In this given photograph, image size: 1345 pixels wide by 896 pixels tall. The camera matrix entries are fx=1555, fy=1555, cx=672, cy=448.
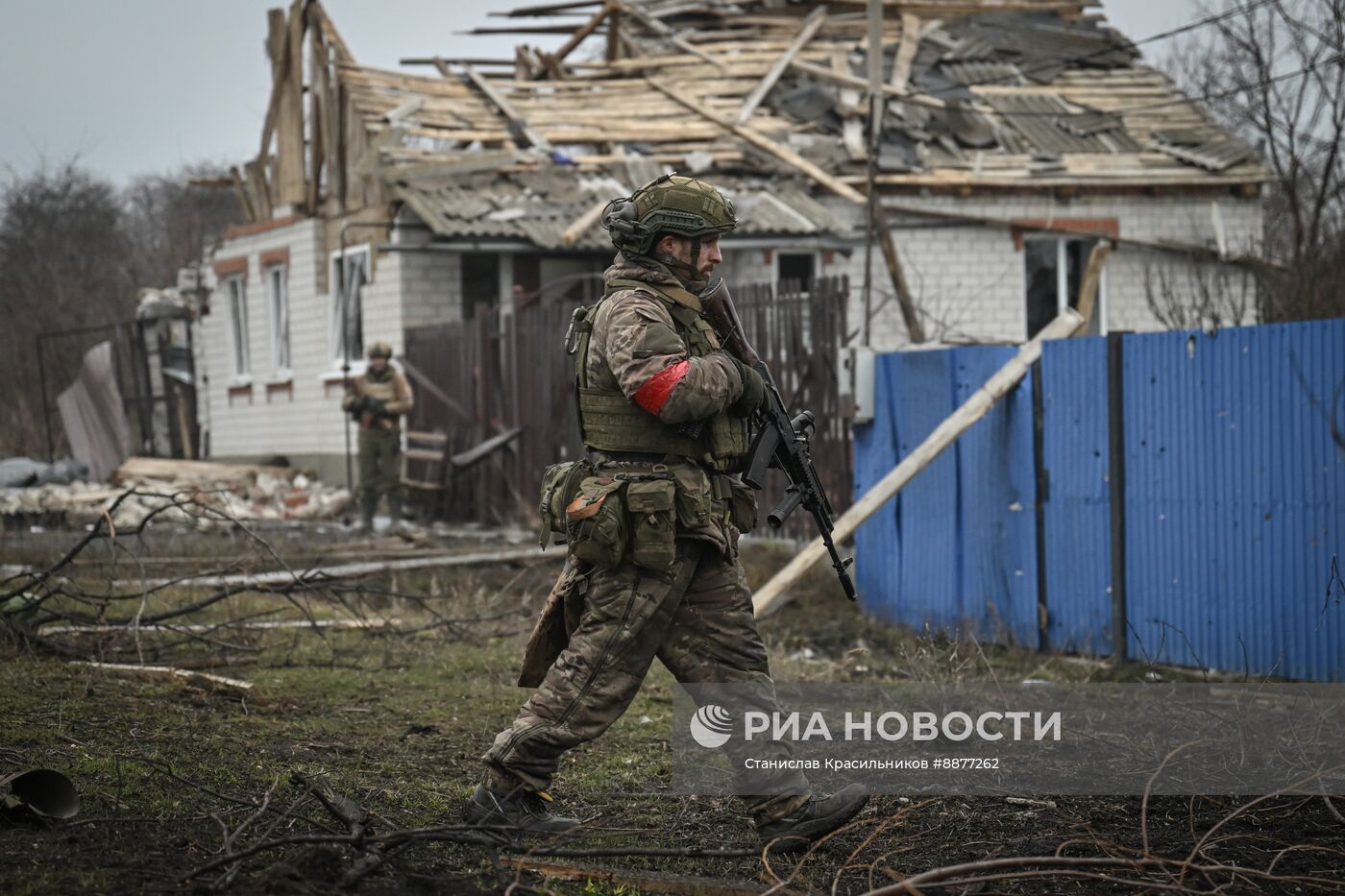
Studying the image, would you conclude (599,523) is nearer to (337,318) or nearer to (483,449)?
(483,449)

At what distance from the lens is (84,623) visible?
7.79m

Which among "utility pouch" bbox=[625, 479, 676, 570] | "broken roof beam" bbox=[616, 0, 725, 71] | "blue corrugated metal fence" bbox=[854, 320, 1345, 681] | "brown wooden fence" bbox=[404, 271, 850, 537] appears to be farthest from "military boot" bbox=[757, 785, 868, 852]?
"broken roof beam" bbox=[616, 0, 725, 71]

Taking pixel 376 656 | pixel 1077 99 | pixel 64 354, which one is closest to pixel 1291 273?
pixel 1077 99

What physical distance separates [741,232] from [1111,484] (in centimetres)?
1030

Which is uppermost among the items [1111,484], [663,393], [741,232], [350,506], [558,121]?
[558,121]

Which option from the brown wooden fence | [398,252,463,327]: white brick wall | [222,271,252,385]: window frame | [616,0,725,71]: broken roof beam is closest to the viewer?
the brown wooden fence

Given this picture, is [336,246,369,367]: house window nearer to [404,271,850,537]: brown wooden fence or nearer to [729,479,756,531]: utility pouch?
[404,271,850,537]: brown wooden fence

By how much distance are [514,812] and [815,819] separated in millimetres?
849

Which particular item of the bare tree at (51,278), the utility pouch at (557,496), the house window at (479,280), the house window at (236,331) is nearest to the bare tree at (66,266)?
the bare tree at (51,278)

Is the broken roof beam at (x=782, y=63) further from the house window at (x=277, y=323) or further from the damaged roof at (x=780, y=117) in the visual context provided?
the house window at (x=277, y=323)

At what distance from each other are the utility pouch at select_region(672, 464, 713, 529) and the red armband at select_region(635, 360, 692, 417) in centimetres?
23

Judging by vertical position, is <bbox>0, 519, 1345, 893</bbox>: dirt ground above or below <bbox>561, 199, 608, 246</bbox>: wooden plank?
below

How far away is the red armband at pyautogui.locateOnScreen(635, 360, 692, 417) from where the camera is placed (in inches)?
169

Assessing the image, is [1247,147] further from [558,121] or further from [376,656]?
[376,656]
